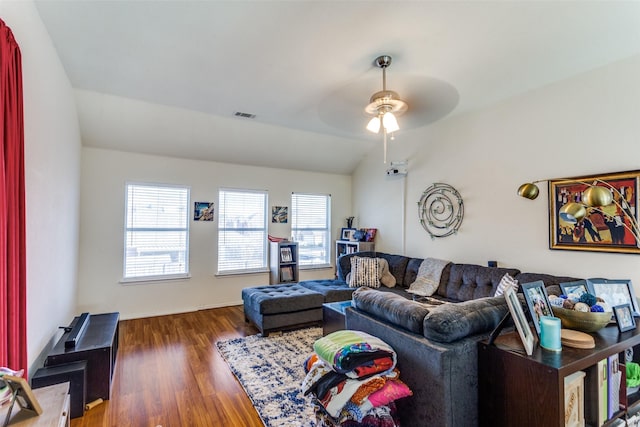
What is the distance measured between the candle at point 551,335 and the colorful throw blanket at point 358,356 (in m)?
0.74

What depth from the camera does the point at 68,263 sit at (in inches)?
138

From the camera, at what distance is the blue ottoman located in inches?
146

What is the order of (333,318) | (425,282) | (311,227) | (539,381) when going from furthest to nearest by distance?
(311,227) < (425,282) < (333,318) < (539,381)

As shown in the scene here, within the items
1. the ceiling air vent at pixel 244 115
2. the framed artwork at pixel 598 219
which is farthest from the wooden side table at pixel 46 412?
the framed artwork at pixel 598 219

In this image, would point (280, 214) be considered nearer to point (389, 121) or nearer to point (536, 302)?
point (389, 121)

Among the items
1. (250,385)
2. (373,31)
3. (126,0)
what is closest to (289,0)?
(373,31)

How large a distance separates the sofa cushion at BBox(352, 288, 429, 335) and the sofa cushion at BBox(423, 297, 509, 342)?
72 mm

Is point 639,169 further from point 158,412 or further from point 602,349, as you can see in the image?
point 158,412

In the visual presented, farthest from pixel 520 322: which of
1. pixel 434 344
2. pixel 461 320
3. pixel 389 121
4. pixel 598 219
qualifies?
pixel 598 219

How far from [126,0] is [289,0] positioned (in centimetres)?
111

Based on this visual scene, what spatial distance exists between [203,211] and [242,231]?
0.76 metres

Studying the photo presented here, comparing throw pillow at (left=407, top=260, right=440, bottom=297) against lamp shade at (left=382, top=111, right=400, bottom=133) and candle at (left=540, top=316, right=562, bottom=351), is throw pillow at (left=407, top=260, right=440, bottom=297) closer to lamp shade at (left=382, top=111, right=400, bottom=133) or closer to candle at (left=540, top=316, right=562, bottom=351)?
lamp shade at (left=382, top=111, right=400, bottom=133)

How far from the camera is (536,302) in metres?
1.67

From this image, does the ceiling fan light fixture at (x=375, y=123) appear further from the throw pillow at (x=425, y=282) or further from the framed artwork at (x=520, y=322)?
the throw pillow at (x=425, y=282)
